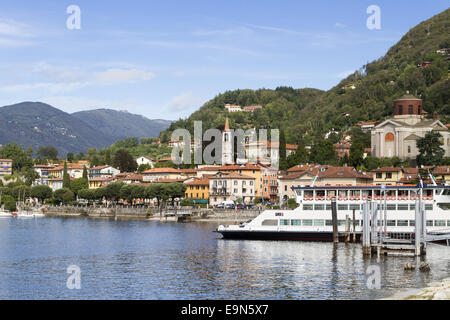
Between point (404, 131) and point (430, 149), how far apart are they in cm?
1328

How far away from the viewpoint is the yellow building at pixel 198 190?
13762 centimetres

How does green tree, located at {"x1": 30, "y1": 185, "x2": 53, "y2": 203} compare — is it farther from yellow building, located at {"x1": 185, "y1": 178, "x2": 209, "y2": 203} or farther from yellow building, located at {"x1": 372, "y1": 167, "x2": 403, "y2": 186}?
yellow building, located at {"x1": 372, "y1": 167, "x2": 403, "y2": 186}

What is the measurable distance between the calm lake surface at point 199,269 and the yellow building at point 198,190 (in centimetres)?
6130

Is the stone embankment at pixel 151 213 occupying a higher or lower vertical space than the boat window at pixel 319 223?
lower

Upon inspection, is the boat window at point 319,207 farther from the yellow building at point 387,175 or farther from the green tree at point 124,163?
the green tree at point 124,163

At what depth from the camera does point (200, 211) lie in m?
120

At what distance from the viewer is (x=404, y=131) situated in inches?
5212

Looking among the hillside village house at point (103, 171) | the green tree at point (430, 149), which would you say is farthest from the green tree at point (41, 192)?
the green tree at point (430, 149)

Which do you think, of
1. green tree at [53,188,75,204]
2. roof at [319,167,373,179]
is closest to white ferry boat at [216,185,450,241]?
roof at [319,167,373,179]

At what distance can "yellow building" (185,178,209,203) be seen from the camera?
5418 inches

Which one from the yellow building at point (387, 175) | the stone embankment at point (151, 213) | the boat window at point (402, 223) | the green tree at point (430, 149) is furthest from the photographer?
the green tree at point (430, 149)

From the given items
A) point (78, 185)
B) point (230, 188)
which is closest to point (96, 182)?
point (78, 185)

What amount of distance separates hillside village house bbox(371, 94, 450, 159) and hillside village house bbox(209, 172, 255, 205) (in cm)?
2635
